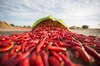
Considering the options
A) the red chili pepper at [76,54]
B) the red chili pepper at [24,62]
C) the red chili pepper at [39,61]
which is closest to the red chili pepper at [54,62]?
the red chili pepper at [39,61]

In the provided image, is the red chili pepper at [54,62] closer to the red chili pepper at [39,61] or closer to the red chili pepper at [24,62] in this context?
the red chili pepper at [39,61]

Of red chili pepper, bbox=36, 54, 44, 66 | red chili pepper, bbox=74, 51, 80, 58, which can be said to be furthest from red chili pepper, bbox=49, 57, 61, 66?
red chili pepper, bbox=74, 51, 80, 58

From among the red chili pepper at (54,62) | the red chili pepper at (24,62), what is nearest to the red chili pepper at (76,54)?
the red chili pepper at (54,62)

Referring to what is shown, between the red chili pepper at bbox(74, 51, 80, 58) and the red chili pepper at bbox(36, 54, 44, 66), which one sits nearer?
the red chili pepper at bbox(36, 54, 44, 66)

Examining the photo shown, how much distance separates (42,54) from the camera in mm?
1691

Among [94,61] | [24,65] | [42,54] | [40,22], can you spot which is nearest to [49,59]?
[42,54]

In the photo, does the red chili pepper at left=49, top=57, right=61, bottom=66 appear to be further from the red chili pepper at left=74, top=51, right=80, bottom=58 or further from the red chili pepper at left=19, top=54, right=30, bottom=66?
the red chili pepper at left=74, top=51, right=80, bottom=58

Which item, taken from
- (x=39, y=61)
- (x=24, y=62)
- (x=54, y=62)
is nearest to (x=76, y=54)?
(x=54, y=62)

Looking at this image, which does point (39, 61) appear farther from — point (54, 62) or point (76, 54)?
point (76, 54)

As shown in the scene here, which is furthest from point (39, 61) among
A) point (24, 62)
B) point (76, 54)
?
point (76, 54)

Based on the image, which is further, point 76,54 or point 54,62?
point 76,54

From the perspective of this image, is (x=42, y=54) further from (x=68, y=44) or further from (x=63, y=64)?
(x=68, y=44)

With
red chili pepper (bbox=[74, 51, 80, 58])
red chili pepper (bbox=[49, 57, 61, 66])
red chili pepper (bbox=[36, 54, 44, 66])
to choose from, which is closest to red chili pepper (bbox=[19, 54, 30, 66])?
red chili pepper (bbox=[36, 54, 44, 66])

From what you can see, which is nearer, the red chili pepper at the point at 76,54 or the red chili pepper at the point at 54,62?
the red chili pepper at the point at 54,62
